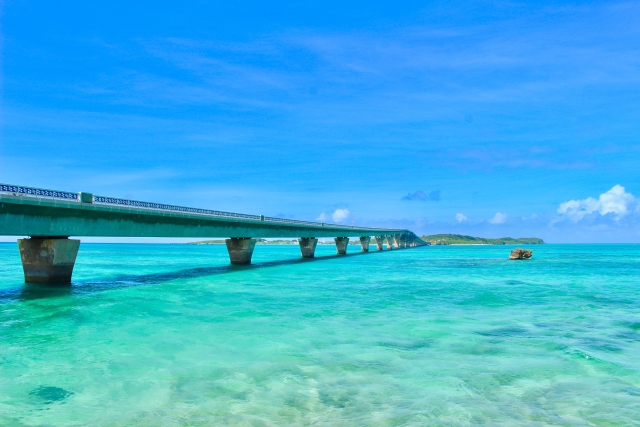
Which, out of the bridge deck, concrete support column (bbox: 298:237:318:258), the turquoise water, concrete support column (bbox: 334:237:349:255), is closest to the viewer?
the turquoise water

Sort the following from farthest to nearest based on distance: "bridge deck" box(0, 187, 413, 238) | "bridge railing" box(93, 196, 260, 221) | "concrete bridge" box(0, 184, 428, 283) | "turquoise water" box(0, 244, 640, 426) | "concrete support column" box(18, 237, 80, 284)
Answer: "bridge railing" box(93, 196, 260, 221) → "concrete support column" box(18, 237, 80, 284) → "concrete bridge" box(0, 184, 428, 283) → "bridge deck" box(0, 187, 413, 238) → "turquoise water" box(0, 244, 640, 426)

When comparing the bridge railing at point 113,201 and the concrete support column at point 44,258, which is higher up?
the bridge railing at point 113,201

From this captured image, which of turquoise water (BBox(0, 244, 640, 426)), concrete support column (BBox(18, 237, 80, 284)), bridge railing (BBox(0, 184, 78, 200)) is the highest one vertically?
bridge railing (BBox(0, 184, 78, 200))

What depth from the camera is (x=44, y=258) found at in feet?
116

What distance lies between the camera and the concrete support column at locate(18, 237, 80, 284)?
34.9 meters

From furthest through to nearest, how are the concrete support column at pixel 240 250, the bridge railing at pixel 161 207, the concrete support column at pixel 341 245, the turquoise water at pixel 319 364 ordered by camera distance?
the concrete support column at pixel 341 245
the concrete support column at pixel 240 250
the bridge railing at pixel 161 207
the turquoise water at pixel 319 364

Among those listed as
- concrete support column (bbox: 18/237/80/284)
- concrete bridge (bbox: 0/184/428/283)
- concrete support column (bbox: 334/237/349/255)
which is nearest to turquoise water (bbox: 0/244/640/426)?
concrete bridge (bbox: 0/184/428/283)

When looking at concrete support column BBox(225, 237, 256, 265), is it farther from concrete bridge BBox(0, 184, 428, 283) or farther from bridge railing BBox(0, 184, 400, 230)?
concrete bridge BBox(0, 184, 428, 283)

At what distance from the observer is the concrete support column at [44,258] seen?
34.9m

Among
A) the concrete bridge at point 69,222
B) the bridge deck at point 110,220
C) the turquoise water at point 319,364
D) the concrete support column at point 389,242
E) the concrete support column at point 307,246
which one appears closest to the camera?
the turquoise water at point 319,364

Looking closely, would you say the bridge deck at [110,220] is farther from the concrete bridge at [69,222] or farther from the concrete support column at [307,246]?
the concrete support column at [307,246]

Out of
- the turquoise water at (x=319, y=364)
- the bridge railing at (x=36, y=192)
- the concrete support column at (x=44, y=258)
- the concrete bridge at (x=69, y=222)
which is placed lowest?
the turquoise water at (x=319, y=364)

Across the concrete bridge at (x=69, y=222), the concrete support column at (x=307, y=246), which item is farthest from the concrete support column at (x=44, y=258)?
the concrete support column at (x=307, y=246)

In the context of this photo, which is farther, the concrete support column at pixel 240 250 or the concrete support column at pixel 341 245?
the concrete support column at pixel 341 245
